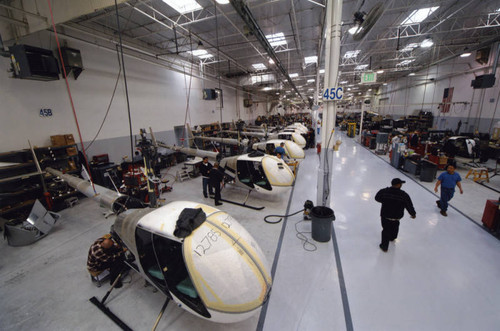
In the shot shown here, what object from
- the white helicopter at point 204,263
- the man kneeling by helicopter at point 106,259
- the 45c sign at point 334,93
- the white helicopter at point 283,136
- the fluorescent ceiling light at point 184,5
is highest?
the fluorescent ceiling light at point 184,5

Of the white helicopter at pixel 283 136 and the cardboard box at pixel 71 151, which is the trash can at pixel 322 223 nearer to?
the cardboard box at pixel 71 151

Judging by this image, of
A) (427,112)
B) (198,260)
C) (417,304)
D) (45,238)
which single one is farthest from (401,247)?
(427,112)

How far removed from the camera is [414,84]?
2289cm

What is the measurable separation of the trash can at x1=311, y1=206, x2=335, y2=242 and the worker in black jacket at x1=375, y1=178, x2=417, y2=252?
1086 mm

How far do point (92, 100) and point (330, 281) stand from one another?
11.0 m

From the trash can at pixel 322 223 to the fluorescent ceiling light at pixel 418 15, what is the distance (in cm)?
1015

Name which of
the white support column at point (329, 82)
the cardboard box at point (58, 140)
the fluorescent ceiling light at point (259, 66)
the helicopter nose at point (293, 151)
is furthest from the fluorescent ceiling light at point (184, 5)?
the fluorescent ceiling light at point (259, 66)

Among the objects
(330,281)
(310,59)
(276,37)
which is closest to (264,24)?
(276,37)

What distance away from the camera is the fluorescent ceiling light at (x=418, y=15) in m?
8.36

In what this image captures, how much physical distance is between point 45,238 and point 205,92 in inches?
433

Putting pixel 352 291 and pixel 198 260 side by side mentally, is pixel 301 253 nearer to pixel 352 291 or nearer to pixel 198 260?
pixel 352 291

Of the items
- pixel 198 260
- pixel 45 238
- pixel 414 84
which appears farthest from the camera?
pixel 414 84

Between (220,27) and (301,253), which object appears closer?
(301,253)

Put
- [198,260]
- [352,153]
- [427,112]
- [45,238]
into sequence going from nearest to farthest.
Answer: [198,260], [45,238], [352,153], [427,112]
